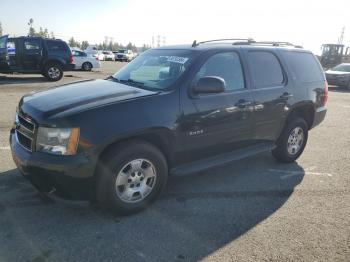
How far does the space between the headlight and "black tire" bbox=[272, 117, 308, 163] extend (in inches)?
135

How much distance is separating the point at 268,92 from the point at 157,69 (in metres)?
1.62

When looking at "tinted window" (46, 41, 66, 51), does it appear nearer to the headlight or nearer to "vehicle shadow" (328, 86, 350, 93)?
the headlight

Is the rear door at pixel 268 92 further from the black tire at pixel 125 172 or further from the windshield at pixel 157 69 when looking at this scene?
the black tire at pixel 125 172

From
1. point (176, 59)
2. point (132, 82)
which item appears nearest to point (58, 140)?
point (132, 82)

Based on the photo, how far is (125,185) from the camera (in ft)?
11.8

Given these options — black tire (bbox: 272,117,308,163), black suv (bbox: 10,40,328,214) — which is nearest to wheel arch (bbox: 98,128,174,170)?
black suv (bbox: 10,40,328,214)

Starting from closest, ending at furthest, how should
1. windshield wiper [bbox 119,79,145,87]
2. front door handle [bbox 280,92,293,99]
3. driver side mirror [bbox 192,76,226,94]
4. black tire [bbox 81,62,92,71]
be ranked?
driver side mirror [bbox 192,76,226,94], windshield wiper [bbox 119,79,145,87], front door handle [bbox 280,92,293,99], black tire [bbox 81,62,92,71]

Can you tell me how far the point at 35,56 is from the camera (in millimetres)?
14797

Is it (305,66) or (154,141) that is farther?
(305,66)

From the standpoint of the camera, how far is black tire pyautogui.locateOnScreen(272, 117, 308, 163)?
17.7 ft

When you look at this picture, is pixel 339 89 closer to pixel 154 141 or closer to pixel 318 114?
pixel 318 114

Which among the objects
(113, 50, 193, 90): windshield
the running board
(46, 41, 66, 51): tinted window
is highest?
(46, 41, 66, 51): tinted window

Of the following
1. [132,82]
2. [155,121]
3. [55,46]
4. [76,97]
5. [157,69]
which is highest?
[55,46]

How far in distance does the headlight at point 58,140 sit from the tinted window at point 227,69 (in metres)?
1.71
